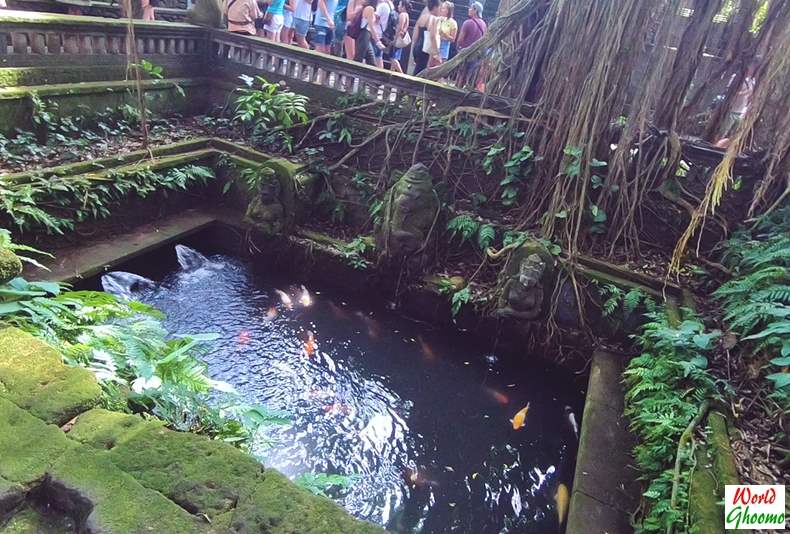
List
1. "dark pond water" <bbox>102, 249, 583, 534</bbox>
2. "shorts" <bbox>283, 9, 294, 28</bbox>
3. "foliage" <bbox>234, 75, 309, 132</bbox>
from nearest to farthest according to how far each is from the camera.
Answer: "dark pond water" <bbox>102, 249, 583, 534</bbox>, "foliage" <bbox>234, 75, 309, 132</bbox>, "shorts" <bbox>283, 9, 294, 28</bbox>

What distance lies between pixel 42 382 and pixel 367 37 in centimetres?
760

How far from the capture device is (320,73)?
704 cm

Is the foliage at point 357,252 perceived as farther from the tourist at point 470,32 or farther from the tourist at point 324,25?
the tourist at point 324,25

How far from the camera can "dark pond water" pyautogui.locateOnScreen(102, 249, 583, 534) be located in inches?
142

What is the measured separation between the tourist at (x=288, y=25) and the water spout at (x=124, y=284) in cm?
529

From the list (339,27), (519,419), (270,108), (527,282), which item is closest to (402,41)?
(339,27)

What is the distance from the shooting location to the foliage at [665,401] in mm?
2951

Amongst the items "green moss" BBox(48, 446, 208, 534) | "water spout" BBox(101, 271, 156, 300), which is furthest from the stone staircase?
"water spout" BBox(101, 271, 156, 300)

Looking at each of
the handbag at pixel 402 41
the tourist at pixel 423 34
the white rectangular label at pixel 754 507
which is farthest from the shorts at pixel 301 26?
the white rectangular label at pixel 754 507

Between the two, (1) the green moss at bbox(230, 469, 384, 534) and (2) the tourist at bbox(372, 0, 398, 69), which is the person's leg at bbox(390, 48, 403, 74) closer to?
(2) the tourist at bbox(372, 0, 398, 69)

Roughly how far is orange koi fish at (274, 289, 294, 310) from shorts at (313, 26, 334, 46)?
5243 mm

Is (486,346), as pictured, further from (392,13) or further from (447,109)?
(392,13)

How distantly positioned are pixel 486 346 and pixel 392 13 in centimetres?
657

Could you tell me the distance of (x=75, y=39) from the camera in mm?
5867
